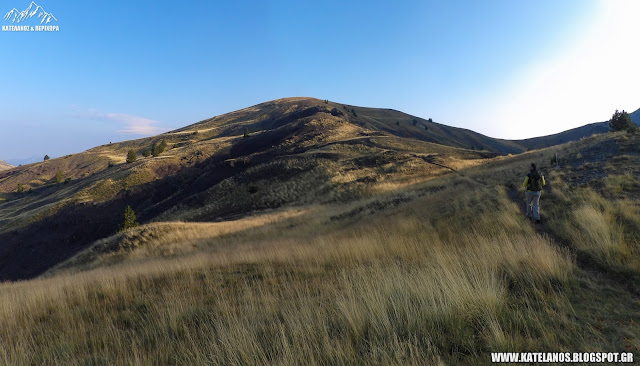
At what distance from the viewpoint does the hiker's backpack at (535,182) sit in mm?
9258

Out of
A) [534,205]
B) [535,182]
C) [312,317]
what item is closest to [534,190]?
[535,182]

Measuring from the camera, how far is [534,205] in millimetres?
9070

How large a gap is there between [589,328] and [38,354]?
712cm

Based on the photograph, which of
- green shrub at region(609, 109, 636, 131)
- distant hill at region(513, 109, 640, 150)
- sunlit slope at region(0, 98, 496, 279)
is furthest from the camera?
distant hill at region(513, 109, 640, 150)

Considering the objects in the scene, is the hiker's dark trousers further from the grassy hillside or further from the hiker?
the grassy hillside

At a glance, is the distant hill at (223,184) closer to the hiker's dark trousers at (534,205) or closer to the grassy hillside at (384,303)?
the hiker's dark trousers at (534,205)

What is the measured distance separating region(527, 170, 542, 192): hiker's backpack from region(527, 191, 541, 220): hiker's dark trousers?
144 mm

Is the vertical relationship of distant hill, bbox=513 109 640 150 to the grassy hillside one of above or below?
above

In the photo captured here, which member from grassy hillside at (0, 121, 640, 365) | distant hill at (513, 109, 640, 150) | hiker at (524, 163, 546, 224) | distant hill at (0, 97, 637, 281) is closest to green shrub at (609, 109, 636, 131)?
distant hill at (0, 97, 637, 281)

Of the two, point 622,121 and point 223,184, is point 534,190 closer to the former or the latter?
point 223,184

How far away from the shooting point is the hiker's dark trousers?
887 cm

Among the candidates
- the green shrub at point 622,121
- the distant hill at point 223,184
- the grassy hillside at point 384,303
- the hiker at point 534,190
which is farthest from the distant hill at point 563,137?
the grassy hillside at point 384,303

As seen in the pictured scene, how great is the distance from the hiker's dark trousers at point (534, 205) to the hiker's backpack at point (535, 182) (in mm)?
144

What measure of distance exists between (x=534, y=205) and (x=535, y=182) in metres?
0.87
